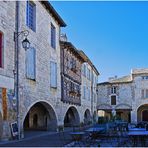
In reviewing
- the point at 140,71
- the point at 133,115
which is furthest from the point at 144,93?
the point at 133,115

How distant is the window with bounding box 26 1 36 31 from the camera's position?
17.0 metres

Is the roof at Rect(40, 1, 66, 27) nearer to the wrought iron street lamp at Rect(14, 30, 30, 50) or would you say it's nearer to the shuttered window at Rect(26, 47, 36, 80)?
the shuttered window at Rect(26, 47, 36, 80)

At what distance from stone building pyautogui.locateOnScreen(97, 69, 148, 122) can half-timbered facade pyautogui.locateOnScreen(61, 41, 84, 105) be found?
1598cm

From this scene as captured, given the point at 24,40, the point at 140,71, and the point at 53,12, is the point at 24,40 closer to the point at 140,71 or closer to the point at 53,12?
the point at 53,12

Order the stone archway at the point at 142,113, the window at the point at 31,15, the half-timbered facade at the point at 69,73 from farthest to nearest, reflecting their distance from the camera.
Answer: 1. the stone archway at the point at 142,113
2. the half-timbered facade at the point at 69,73
3. the window at the point at 31,15

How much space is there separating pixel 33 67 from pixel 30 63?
1.56ft

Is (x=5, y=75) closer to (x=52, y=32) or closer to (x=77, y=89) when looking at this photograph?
(x=52, y=32)

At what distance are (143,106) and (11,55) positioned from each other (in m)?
34.7

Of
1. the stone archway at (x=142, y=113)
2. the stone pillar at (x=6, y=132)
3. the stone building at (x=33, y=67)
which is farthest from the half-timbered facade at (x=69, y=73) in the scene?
the stone archway at (x=142, y=113)

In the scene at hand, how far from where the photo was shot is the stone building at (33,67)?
13531mm

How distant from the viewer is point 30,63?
16.7m

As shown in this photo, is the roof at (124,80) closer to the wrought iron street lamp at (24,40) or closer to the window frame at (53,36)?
the window frame at (53,36)

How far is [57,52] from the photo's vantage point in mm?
22406

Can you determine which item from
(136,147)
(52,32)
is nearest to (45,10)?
(52,32)
